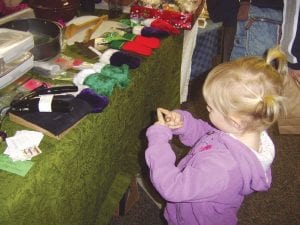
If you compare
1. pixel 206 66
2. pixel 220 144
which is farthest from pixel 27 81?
pixel 206 66

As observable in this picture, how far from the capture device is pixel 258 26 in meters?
1.53

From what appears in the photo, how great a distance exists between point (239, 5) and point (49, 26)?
1074mm

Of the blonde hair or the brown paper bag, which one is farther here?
the brown paper bag

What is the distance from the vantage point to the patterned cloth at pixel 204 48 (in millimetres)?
2061

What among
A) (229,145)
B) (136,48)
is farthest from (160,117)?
(136,48)

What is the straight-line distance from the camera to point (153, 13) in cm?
139

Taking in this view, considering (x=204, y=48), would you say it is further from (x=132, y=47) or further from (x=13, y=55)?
(x=13, y=55)

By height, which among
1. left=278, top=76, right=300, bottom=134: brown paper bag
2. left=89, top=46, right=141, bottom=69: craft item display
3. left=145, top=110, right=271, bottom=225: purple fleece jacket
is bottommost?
left=278, top=76, right=300, bottom=134: brown paper bag

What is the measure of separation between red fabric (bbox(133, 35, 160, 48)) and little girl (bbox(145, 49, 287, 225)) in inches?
17.9

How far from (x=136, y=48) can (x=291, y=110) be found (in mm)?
958

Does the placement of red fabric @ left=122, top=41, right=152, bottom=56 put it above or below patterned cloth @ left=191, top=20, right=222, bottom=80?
above

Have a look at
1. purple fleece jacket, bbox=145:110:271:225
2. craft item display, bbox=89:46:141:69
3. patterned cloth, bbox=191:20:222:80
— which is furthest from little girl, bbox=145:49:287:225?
patterned cloth, bbox=191:20:222:80

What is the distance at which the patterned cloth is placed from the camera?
2.06 m

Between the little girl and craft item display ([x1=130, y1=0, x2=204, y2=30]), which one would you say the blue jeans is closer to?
craft item display ([x1=130, y1=0, x2=204, y2=30])
